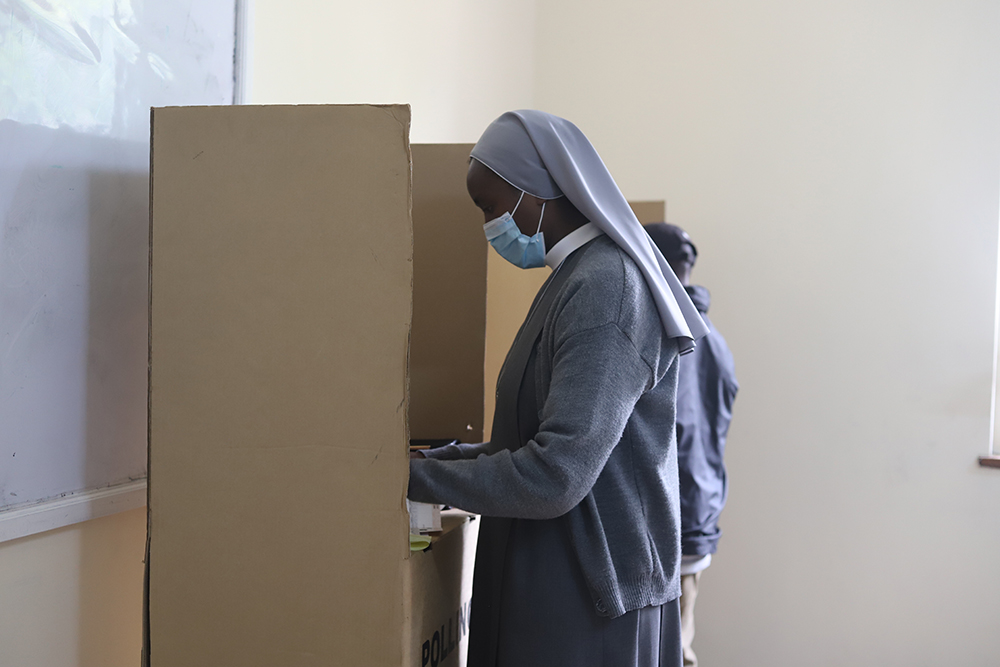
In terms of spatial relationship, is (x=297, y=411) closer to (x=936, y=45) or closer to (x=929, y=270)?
(x=929, y=270)

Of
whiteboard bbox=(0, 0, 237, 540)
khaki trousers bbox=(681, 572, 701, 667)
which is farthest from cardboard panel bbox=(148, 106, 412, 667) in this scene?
khaki trousers bbox=(681, 572, 701, 667)

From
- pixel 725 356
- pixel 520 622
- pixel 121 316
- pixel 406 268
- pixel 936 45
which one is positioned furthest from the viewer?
pixel 936 45

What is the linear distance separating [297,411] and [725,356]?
1432mm

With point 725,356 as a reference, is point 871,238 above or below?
above

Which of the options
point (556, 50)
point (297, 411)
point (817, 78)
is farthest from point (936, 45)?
point (297, 411)

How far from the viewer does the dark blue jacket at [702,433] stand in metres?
1.91

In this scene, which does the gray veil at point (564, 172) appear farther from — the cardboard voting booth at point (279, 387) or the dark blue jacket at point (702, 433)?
the dark blue jacket at point (702, 433)

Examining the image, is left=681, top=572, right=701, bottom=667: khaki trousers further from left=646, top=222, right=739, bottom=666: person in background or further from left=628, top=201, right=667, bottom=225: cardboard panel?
left=628, top=201, right=667, bottom=225: cardboard panel

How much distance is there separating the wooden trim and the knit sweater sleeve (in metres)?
2.18

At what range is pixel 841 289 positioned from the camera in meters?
2.73

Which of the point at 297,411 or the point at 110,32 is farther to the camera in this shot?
the point at 110,32

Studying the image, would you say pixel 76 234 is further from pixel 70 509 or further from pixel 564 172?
pixel 564 172

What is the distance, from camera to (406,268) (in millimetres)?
870

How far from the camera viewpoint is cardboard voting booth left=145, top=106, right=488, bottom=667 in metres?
0.87
